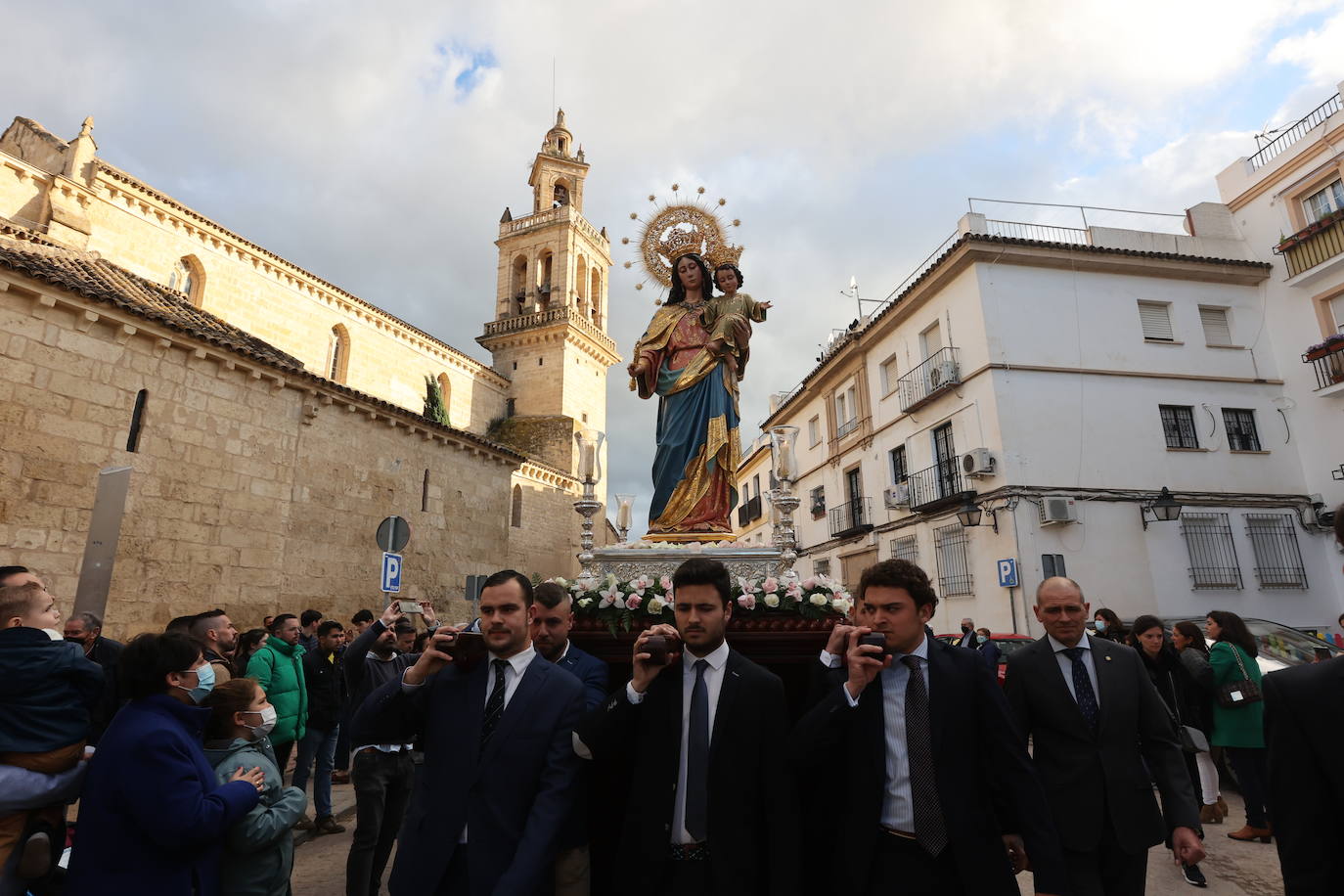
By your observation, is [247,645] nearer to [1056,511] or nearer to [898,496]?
[1056,511]

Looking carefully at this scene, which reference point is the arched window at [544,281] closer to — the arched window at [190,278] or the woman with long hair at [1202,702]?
the arched window at [190,278]

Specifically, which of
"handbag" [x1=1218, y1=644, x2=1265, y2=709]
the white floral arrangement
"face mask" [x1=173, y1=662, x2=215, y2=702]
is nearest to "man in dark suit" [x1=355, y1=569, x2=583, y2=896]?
"face mask" [x1=173, y1=662, x2=215, y2=702]

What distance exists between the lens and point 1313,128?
14836 millimetres

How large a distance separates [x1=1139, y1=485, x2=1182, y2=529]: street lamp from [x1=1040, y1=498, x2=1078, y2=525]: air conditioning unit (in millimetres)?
1583

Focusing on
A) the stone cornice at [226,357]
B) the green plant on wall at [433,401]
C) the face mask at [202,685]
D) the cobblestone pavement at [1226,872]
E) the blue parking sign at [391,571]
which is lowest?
the cobblestone pavement at [1226,872]

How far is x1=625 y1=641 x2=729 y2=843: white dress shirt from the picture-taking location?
2381 millimetres

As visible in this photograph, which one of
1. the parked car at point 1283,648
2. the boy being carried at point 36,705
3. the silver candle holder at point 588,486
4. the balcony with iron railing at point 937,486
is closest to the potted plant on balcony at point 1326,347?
the balcony with iron railing at point 937,486

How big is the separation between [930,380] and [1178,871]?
12.5 m

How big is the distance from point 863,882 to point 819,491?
20750 millimetres

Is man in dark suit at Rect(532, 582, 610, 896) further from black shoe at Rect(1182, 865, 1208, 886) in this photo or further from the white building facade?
the white building facade

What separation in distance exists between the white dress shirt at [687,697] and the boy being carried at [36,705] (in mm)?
2567

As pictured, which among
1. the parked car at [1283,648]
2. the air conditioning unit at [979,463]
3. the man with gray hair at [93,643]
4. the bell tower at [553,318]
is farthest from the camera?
the bell tower at [553,318]

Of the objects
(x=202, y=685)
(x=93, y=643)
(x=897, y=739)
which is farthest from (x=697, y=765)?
(x=93, y=643)

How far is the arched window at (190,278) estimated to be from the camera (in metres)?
19.9
